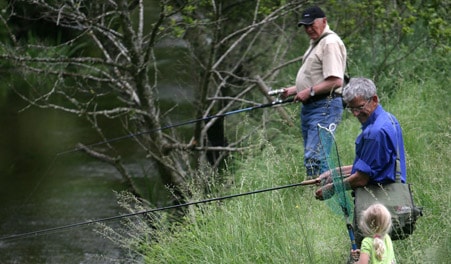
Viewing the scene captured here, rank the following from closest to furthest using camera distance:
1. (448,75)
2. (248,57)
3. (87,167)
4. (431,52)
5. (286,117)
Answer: (286,117) → (448,75) → (431,52) → (248,57) → (87,167)

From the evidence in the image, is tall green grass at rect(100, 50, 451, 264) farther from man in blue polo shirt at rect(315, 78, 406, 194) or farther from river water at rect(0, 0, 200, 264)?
river water at rect(0, 0, 200, 264)

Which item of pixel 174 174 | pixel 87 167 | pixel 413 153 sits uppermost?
pixel 413 153

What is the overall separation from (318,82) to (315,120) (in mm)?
254

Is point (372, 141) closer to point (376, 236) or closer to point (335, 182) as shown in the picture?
point (335, 182)

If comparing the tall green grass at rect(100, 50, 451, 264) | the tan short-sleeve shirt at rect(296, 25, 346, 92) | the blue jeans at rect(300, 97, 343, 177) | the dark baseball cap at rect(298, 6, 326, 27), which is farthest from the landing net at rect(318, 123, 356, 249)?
the dark baseball cap at rect(298, 6, 326, 27)

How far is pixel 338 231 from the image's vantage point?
16.7ft

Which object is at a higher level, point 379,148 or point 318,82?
point 379,148

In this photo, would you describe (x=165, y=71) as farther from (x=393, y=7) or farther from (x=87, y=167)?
(x=393, y=7)

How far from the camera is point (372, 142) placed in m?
3.85

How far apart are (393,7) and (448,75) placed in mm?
1019

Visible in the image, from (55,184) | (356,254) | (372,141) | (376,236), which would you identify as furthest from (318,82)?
(55,184)

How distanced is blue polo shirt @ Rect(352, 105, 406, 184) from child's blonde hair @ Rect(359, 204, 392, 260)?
0.87 ft

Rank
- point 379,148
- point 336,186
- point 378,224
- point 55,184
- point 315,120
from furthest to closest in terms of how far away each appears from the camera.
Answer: point 55,184 → point 315,120 → point 336,186 → point 379,148 → point 378,224

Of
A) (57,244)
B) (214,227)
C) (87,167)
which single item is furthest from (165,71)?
(214,227)
